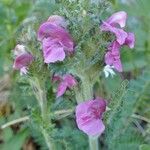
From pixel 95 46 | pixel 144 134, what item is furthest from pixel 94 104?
pixel 144 134

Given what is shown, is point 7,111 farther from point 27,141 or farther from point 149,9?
point 149,9

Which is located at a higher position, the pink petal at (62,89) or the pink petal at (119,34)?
the pink petal at (119,34)

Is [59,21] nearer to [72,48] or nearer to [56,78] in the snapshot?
[72,48]

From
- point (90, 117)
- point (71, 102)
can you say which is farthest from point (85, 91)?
point (71, 102)

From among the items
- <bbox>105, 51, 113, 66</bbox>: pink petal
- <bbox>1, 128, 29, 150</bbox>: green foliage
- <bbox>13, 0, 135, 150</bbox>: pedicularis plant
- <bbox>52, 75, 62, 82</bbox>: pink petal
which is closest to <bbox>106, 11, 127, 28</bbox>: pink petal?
<bbox>13, 0, 135, 150</bbox>: pedicularis plant

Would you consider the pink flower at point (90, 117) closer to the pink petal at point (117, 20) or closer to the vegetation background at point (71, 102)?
the vegetation background at point (71, 102)

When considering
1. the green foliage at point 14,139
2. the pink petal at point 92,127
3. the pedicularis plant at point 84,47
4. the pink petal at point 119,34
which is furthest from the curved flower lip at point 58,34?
the green foliage at point 14,139
